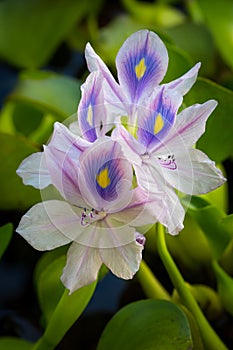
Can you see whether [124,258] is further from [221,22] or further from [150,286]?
[221,22]

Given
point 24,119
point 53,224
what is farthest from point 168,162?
point 24,119

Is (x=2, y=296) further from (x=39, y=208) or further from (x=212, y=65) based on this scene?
(x=212, y=65)

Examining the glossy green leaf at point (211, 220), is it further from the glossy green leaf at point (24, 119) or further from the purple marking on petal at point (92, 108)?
the glossy green leaf at point (24, 119)

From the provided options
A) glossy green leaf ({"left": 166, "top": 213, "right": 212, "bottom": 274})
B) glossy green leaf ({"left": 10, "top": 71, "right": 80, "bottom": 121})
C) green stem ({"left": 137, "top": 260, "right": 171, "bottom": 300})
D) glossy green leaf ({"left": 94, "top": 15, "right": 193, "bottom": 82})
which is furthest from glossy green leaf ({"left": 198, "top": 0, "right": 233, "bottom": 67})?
green stem ({"left": 137, "top": 260, "right": 171, "bottom": 300})

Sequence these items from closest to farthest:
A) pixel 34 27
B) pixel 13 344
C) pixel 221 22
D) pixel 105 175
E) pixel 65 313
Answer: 1. pixel 105 175
2. pixel 65 313
3. pixel 13 344
4. pixel 221 22
5. pixel 34 27

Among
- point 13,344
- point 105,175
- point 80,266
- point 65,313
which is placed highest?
point 105,175

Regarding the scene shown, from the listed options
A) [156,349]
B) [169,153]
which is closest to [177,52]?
[169,153]

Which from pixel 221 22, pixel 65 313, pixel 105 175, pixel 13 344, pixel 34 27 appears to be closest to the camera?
pixel 105 175

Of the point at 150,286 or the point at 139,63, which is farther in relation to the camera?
the point at 150,286
